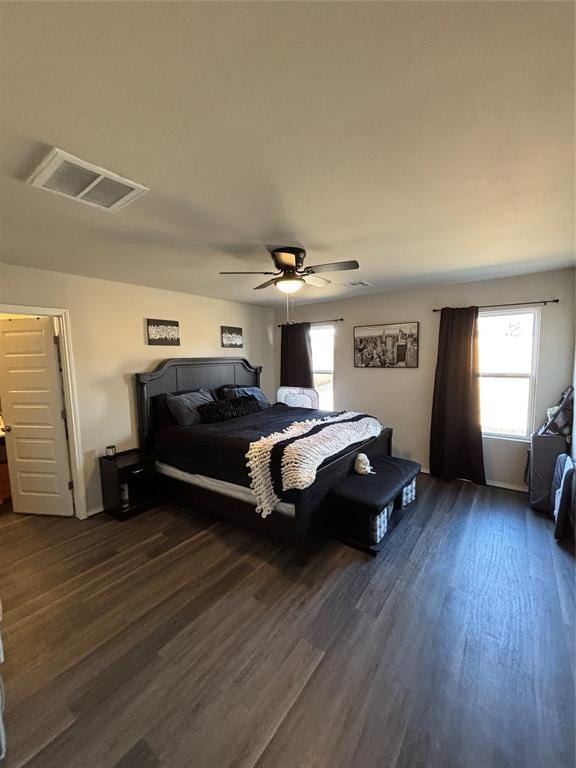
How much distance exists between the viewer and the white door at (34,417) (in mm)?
3102

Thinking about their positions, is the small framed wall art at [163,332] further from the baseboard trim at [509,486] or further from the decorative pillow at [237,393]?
the baseboard trim at [509,486]

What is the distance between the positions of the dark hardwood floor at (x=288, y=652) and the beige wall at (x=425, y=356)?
1.47 metres

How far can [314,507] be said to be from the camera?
2.52 m

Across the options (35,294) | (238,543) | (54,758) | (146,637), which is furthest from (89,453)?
(54,758)

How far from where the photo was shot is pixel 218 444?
2922 millimetres

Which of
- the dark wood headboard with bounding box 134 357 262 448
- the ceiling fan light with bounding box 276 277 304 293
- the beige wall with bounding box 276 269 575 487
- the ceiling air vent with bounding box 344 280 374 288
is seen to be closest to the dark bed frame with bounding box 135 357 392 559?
the dark wood headboard with bounding box 134 357 262 448

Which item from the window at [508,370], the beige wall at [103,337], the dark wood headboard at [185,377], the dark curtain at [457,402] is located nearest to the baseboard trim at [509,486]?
the dark curtain at [457,402]

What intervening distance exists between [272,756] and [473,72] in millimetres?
2592

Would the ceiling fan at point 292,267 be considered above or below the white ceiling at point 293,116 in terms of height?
below

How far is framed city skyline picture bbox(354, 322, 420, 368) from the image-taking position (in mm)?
4242

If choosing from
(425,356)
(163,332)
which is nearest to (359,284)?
(425,356)

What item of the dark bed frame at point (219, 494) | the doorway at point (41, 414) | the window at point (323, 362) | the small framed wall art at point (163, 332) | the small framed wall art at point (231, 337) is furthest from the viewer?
the window at point (323, 362)

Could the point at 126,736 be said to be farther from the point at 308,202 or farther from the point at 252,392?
the point at 252,392

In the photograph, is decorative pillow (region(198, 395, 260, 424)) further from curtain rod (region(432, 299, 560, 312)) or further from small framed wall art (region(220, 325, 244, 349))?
curtain rod (region(432, 299, 560, 312))
